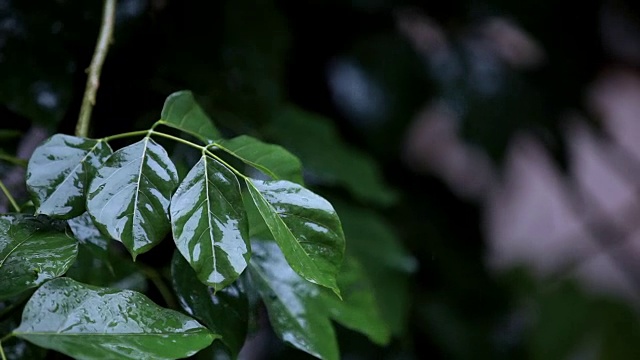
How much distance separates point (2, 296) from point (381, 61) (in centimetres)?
69

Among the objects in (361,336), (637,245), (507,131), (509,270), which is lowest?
(637,245)

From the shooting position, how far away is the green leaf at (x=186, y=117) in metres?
0.42

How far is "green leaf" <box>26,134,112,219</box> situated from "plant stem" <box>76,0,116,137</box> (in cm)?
4

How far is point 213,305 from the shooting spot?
42 centimetres

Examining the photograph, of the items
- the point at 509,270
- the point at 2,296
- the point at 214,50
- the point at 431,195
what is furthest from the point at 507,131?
the point at 2,296

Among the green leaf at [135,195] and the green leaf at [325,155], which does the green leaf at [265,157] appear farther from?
the green leaf at [325,155]

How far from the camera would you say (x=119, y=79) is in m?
0.64

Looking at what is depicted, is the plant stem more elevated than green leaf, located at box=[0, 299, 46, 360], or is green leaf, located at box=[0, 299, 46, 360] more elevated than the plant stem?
the plant stem

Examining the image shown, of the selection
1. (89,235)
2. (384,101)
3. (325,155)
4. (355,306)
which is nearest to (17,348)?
(89,235)

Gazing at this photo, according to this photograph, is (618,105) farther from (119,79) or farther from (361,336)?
(119,79)

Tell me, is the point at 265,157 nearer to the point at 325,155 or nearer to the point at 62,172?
the point at 62,172

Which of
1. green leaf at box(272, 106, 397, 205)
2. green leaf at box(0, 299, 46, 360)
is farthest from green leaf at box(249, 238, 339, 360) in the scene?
green leaf at box(272, 106, 397, 205)

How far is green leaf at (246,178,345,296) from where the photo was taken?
37 centimetres

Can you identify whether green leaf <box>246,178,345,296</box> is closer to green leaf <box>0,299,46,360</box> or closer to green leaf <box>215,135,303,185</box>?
green leaf <box>215,135,303,185</box>
